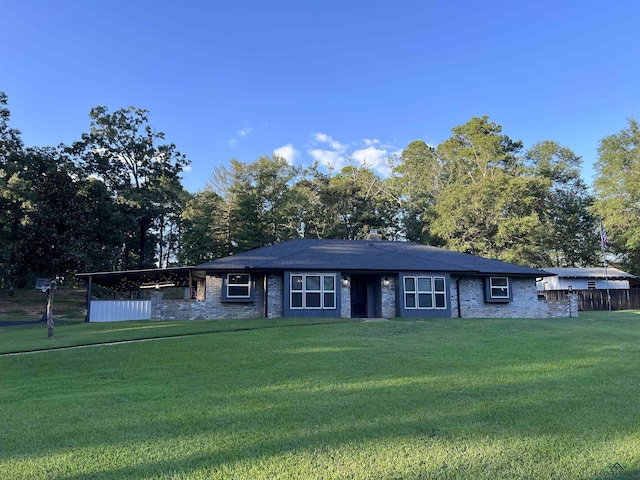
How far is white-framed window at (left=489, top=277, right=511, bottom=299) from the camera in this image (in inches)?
744

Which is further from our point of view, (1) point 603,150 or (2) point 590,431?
(1) point 603,150

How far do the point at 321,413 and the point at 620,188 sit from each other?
3582cm

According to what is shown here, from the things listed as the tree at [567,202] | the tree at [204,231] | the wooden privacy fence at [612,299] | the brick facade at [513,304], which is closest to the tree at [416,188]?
the tree at [567,202]

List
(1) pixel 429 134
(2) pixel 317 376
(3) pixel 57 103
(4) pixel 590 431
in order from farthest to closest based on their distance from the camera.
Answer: (1) pixel 429 134 → (3) pixel 57 103 → (2) pixel 317 376 → (4) pixel 590 431

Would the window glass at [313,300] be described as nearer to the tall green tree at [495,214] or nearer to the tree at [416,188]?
the tall green tree at [495,214]

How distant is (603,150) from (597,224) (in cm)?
631

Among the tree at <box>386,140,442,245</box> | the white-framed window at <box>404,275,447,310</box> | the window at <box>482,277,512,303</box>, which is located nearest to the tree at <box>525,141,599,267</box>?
the tree at <box>386,140,442,245</box>

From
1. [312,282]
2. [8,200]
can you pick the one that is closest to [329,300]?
[312,282]

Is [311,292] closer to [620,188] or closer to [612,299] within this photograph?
[612,299]

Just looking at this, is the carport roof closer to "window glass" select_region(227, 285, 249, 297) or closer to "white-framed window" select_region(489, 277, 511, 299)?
"window glass" select_region(227, 285, 249, 297)

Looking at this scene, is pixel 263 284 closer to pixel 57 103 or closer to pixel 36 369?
pixel 36 369

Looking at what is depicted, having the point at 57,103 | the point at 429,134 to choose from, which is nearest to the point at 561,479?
the point at 57,103

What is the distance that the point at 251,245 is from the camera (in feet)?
105

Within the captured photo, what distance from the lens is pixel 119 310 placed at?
19641mm
